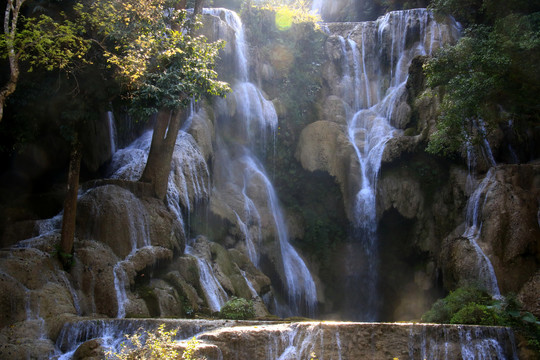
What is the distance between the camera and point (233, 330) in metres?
9.30

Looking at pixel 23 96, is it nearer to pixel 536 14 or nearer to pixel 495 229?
pixel 495 229

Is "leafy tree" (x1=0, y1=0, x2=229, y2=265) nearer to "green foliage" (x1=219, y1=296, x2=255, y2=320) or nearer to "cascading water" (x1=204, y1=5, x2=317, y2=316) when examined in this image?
"green foliage" (x1=219, y1=296, x2=255, y2=320)

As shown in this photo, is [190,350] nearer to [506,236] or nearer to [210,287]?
[210,287]

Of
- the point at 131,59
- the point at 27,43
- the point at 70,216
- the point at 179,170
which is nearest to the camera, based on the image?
the point at 27,43

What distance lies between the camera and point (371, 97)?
92.5ft

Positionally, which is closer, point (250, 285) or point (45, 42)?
point (45, 42)

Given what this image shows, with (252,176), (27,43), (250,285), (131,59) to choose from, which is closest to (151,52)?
(131,59)

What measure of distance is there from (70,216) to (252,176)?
11.4 m

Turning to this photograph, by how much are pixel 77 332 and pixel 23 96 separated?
750cm

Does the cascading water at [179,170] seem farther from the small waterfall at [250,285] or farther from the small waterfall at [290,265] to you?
the small waterfall at [290,265]

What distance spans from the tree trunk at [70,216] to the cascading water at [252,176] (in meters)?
8.10

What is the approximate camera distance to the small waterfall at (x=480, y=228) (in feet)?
51.6

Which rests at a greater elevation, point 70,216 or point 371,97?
point 371,97

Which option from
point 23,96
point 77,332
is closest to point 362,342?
point 77,332
